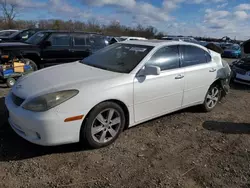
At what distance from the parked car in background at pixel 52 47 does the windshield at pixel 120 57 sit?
372 cm

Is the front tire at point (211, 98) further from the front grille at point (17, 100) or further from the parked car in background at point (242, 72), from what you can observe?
the front grille at point (17, 100)

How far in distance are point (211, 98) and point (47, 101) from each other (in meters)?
3.59

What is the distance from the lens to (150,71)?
3471 mm

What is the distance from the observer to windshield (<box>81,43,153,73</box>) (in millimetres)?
3665

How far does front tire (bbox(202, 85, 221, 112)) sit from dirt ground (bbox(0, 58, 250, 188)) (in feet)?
2.50

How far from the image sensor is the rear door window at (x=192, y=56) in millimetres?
4289

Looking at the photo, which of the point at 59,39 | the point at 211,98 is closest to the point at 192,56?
the point at 211,98

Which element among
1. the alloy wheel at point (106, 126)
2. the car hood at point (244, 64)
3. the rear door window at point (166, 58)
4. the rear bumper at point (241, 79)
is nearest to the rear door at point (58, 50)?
the rear door window at point (166, 58)

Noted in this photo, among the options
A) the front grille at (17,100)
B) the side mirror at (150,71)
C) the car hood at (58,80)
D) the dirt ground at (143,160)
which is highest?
the side mirror at (150,71)

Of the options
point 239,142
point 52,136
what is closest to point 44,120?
point 52,136

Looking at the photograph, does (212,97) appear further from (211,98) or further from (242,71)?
(242,71)

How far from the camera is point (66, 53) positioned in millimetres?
8188

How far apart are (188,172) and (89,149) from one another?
4.53ft

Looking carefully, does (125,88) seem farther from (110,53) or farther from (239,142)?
(239,142)
